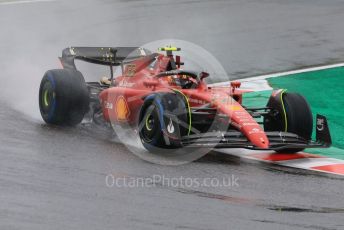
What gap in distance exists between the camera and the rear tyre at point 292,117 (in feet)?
41.5

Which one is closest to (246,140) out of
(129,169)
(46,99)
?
(129,169)

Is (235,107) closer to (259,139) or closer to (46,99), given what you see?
(259,139)

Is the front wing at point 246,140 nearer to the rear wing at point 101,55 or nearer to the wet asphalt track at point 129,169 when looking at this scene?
the wet asphalt track at point 129,169

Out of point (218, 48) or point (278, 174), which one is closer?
point (278, 174)

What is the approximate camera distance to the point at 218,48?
21.5 metres

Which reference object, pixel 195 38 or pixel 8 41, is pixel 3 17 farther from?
pixel 195 38

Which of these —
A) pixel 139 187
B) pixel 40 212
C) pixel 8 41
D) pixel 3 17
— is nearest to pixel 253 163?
pixel 139 187

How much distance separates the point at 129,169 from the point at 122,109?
2207 mm

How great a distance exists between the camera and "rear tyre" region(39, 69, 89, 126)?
13.6 metres

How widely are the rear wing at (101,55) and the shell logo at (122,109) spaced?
150cm

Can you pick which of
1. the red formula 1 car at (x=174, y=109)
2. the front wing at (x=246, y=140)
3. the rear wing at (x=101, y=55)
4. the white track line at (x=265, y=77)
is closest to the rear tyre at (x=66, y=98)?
the red formula 1 car at (x=174, y=109)

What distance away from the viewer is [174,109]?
39.7ft

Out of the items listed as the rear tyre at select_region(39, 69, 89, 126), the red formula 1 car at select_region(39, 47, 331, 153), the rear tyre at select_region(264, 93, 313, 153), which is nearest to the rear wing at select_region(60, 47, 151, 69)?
the red formula 1 car at select_region(39, 47, 331, 153)

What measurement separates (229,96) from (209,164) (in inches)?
46.9
